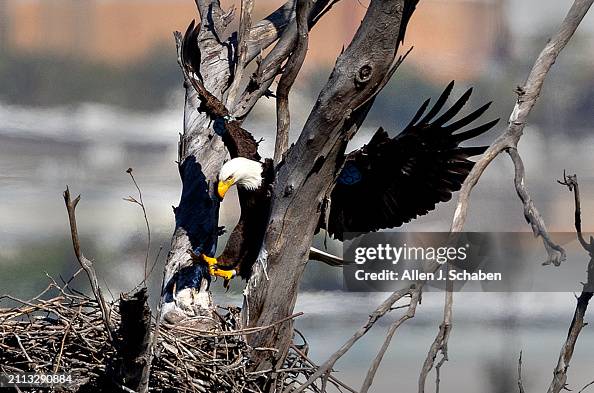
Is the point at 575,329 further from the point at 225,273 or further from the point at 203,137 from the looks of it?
the point at 203,137

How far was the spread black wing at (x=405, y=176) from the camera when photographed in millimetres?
3504

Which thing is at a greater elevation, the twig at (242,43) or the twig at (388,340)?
the twig at (242,43)

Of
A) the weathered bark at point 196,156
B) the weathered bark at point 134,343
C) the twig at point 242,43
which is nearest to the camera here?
the weathered bark at point 134,343

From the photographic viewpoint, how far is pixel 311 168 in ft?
8.34

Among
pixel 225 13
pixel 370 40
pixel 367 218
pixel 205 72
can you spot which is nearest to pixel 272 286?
pixel 370 40

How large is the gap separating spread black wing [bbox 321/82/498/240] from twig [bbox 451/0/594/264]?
882 mm

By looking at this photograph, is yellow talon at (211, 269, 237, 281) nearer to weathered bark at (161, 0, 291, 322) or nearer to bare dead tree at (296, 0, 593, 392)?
weathered bark at (161, 0, 291, 322)

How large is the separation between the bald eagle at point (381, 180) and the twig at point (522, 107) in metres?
0.78

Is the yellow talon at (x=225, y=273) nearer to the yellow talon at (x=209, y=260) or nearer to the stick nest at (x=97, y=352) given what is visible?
the yellow talon at (x=209, y=260)

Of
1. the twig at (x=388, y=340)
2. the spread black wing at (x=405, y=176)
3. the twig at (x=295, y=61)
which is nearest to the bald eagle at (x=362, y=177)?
the spread black wing at (x=405, y=176)

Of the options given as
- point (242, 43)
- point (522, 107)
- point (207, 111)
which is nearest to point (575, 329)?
point (522, 107)

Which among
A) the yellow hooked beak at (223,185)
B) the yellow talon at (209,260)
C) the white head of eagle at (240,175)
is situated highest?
the white head of eagle at (240,175)

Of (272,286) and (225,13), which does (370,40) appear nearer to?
(272,286)

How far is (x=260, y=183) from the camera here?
354 centimetres
